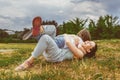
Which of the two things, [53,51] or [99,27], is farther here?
[99,27]

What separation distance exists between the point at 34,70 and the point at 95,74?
1.54 metres

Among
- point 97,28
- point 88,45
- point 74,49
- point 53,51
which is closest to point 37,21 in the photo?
point 53,51

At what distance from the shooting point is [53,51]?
8688mm

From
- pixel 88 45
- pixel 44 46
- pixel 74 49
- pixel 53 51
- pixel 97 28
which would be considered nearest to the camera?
pixel 44 46

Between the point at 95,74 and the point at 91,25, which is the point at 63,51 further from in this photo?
the point at 91,25

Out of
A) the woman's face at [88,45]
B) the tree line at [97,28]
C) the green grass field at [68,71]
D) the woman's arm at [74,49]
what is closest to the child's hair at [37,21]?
the green grass field at [68,71]

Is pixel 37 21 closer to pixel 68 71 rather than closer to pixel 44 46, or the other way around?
pixel 44 46

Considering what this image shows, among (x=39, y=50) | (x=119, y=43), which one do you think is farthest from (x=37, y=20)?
(x=119, y=43)

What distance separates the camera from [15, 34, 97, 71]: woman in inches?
326

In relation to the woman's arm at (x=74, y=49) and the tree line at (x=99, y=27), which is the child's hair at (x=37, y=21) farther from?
the tree line at (x=99, y=27)

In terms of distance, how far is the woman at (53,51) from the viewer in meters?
8.28

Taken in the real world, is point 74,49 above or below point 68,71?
above

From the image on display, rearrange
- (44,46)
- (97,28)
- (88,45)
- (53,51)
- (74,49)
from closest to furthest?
(44,46) < (53,51) < (74,49) < (88,45) < (97,28)

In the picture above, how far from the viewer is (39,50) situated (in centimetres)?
826
